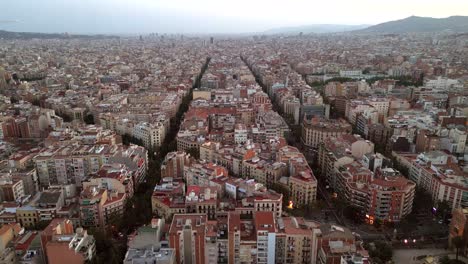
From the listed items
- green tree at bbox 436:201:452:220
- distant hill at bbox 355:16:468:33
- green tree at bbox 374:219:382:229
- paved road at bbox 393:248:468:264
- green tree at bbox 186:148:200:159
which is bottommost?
paved road at bbox 393:248:468:264

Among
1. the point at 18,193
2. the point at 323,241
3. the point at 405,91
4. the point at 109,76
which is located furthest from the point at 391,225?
the point at 109,76

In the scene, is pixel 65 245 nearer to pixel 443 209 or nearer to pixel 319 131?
pixel 443 209

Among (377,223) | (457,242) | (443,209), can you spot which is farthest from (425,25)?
(457,242)

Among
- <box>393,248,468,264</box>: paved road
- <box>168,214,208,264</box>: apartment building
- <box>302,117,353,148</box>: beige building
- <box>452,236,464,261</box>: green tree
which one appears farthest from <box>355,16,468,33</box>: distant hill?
<box>168,214,208,264</box>: apartment building

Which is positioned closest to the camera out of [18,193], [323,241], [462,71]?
[323,241]

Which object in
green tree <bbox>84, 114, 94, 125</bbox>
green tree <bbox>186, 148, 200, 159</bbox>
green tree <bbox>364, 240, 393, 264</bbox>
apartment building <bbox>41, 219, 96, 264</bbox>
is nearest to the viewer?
apartment building <bbox>41, 219, 96, 264</bbox>

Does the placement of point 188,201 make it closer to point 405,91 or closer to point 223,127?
point 223,127

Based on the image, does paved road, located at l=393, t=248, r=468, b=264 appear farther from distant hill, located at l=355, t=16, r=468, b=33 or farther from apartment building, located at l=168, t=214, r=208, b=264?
distant hill, located at l=355, t=16, r=468, b=33

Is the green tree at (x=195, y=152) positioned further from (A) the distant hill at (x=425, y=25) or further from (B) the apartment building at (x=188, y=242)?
(A) the distant hill at (x=425, y=25)
